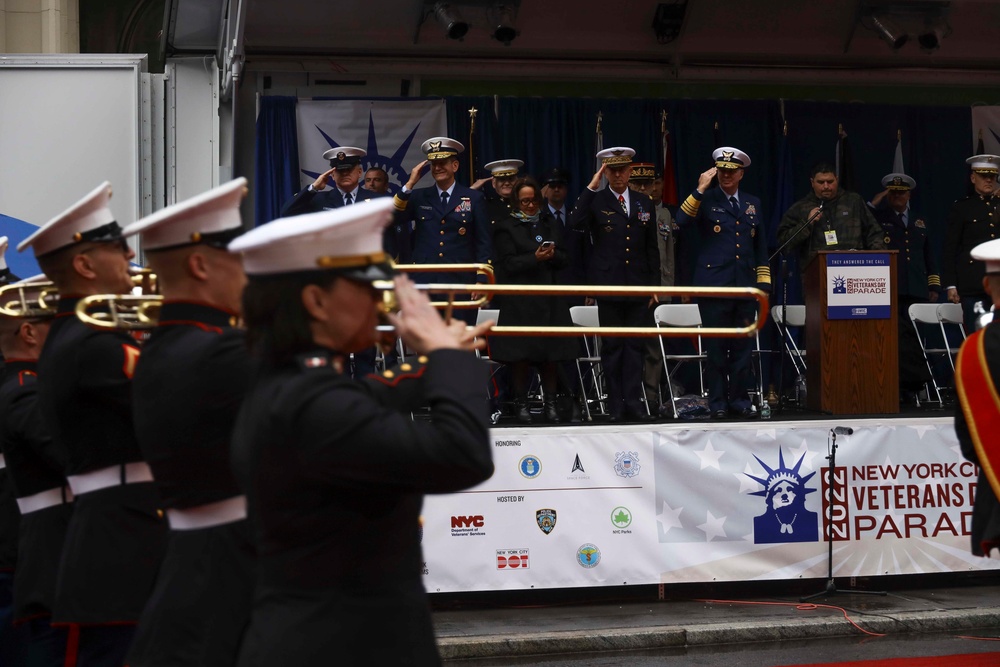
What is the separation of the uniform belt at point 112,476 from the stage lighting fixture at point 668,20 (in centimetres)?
952

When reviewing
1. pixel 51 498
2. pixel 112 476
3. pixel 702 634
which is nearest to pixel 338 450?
pixel 112 476

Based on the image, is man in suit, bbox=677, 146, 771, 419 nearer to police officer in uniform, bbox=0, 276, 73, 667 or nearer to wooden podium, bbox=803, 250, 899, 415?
wooden podium, bbox=803, 250, 899, 415

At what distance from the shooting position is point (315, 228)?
2318 mm

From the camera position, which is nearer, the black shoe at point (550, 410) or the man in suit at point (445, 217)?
the black shoe at point (550, 410)

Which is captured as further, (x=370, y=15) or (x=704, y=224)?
(x=370, y=15)

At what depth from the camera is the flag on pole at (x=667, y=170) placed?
13.0 meters

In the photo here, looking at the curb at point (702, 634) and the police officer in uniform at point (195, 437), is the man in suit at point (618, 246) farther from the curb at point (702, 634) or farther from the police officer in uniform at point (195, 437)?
the police officer in uniform at point (195, 437)

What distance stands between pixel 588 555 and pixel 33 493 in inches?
181

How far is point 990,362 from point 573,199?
8449mm

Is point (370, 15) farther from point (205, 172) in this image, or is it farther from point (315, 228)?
point (315, 228)

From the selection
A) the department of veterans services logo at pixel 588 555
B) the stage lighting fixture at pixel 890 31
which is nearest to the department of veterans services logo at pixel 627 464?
the department of veterans services logo at pixel 588 555

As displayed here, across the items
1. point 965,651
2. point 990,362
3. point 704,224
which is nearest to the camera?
point 990,362

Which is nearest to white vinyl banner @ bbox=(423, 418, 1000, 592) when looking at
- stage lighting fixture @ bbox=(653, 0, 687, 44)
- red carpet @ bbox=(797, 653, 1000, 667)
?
red carpet @ bbox=(797, 653, 1000, 667)

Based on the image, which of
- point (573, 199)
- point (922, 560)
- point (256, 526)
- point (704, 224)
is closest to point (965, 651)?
point (922, 560)
